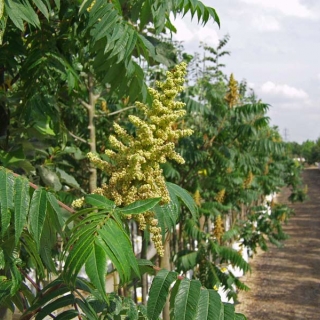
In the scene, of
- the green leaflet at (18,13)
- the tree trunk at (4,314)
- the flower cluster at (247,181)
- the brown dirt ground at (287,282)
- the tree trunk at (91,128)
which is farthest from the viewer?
the brown dirt ground at (287,282)

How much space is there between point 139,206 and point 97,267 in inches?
9.6

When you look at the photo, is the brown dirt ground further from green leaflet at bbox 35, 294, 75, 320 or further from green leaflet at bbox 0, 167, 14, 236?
green leaflet at bbox 0, 167, 14, 236

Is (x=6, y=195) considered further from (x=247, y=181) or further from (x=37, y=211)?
Result: (x=247, y=181)

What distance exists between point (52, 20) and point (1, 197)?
1.52 meters

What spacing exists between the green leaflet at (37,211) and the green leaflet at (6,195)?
0.06 m

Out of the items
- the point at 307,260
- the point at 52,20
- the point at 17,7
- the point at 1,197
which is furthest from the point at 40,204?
the point at 307,260

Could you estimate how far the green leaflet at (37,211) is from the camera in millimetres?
1336

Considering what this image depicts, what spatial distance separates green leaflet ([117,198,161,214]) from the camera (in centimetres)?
131

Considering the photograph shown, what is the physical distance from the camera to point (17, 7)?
5.51ft

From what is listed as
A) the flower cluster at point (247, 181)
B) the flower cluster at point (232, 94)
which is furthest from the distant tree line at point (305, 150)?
the flower cluster at point (232, 94)

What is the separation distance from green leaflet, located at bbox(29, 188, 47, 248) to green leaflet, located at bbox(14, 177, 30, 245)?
18 mm

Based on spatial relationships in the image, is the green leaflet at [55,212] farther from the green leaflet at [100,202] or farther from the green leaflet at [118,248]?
the green leaflet at [118,248]

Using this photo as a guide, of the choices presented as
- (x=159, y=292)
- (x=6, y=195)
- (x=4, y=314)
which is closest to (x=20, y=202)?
(x=6, y=195)

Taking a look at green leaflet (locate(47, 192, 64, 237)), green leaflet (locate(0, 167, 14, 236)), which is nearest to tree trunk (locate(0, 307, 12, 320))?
green leaflet (locate(47, 192, 64, 237))
